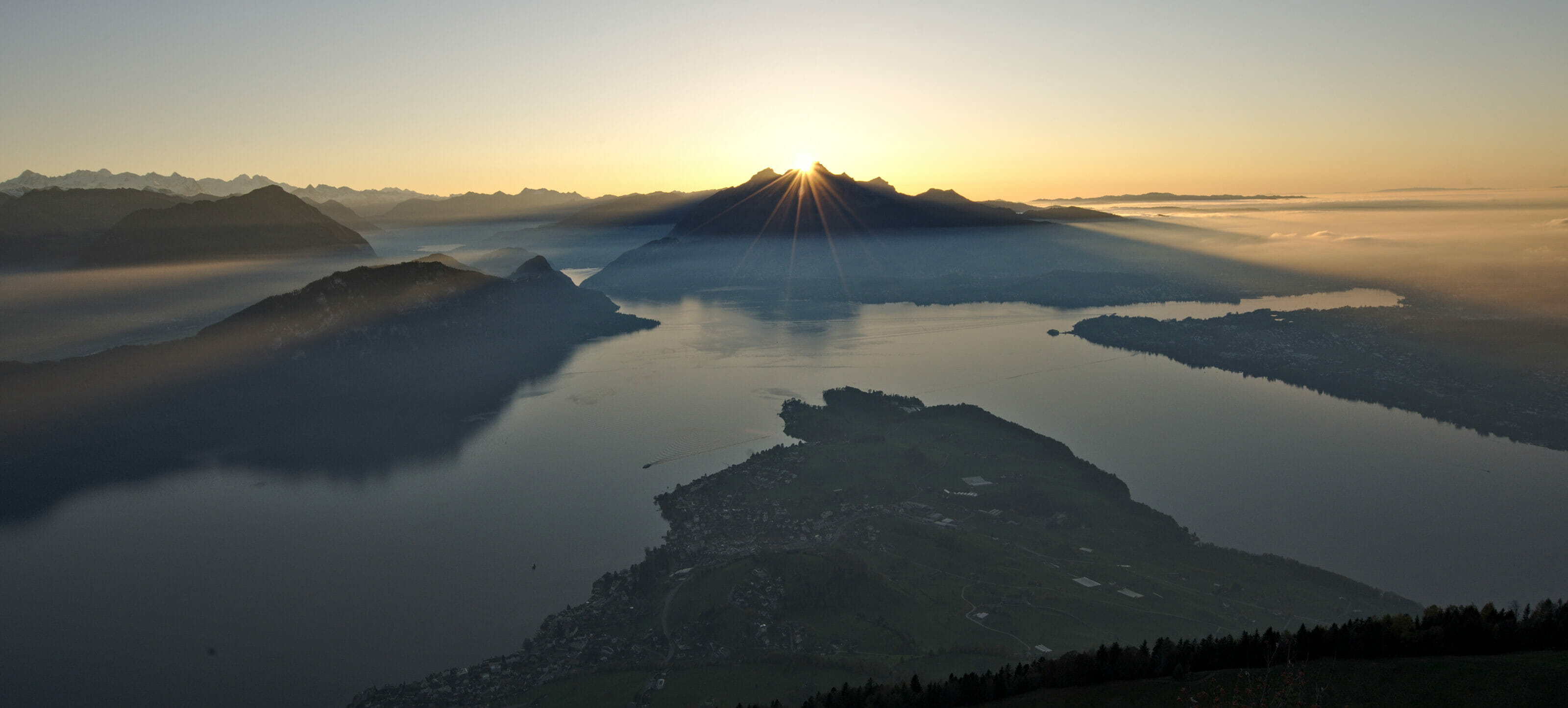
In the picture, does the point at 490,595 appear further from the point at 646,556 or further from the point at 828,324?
the point at 828,324

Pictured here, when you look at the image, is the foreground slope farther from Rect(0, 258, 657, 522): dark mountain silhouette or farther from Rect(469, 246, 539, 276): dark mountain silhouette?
Rect(469, 246, 539, 276): dark mountain silhouette

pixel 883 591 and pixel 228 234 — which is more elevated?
pixel 228 234

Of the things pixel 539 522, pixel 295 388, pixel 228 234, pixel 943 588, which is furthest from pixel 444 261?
pixel 943 588

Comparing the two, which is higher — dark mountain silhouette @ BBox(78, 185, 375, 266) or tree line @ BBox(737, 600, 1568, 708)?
dark mountain silhouette @ BBox(78, 185, 375, 266)

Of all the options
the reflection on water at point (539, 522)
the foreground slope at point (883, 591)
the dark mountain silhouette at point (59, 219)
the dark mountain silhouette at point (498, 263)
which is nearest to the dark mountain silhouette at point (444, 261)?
the reflection on water at point (539, 522)

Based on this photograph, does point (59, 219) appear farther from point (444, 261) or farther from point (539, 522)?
point (539, 522)

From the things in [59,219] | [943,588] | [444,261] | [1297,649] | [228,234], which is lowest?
[943,588]

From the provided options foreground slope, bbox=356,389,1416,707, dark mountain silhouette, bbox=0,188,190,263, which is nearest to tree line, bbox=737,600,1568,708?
foreground slope, bbox=356,389,1416,707

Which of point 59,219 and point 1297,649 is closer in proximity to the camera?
point 1297,649

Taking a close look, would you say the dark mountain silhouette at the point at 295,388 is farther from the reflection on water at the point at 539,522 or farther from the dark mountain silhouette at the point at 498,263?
the dark mountain silhouette at the point at 498,263
